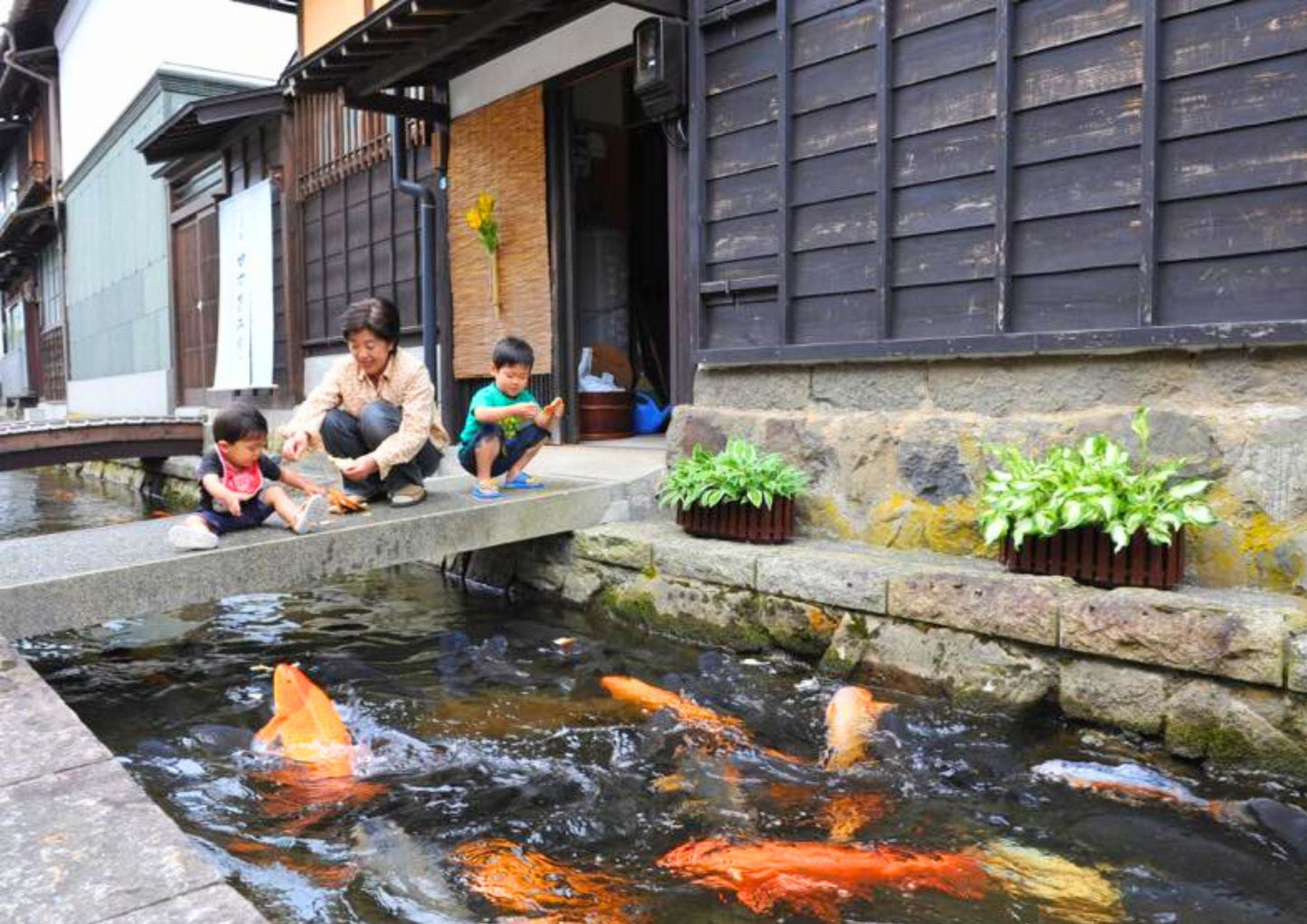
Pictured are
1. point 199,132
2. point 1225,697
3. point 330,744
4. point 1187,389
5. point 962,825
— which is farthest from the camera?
point 199,132

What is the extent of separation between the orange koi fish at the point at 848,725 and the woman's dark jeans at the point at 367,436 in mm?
3092

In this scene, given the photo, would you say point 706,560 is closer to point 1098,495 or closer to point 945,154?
point 1098,495

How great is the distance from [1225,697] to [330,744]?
11.5ft

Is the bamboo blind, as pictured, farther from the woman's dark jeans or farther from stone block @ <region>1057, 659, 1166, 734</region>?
stone block @ <region>1057, 659, 1166, 734</region>

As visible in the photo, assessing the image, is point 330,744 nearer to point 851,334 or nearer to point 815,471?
point 815,471

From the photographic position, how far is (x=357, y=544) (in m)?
5.35

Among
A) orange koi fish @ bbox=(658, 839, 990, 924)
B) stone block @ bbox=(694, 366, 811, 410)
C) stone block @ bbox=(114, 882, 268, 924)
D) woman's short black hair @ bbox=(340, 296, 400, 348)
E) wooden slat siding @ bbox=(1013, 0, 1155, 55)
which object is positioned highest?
wooden slat siding @ bbox=(1013, 0, 1155, 55)

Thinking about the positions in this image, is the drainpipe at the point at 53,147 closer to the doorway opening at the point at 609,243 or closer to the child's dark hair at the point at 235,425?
the doorway opening at the point at 609,243

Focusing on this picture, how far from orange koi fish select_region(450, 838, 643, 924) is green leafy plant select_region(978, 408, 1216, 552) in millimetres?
2379

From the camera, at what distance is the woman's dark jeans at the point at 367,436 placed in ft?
19.3

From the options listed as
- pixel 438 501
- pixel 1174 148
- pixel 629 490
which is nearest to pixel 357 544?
pixel 438 501

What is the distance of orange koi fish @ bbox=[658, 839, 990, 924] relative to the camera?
2811 millimetres

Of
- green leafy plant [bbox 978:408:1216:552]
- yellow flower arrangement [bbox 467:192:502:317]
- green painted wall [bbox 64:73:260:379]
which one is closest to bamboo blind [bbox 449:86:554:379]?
yellow flower arrangement [bbox 467:192:502:317]

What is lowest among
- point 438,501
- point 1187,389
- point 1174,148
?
point 438,501
